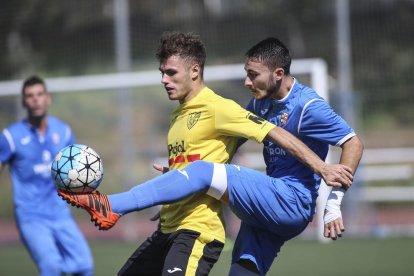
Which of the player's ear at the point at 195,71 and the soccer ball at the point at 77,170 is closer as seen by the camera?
the soccer ball at the point at 77,170

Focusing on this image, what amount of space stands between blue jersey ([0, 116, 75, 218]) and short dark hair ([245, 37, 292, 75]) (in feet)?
11.4

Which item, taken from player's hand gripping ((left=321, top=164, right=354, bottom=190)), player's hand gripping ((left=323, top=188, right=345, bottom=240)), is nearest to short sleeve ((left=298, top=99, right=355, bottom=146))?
player's hand gripping ((left=321, top=164, right=354, bottom=190))

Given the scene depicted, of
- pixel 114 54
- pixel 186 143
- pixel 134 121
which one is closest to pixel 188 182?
pixel 186 143

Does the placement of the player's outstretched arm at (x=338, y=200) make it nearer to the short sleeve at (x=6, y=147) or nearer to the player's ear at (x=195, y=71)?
the player's ear at (x=195, y=71)

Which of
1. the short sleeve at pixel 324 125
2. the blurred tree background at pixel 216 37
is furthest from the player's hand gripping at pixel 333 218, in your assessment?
the blurred tree background at pixel 216 37

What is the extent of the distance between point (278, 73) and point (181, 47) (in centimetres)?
75

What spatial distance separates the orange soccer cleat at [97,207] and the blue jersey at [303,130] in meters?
1.38

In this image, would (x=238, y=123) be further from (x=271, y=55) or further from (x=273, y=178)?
(x=271, y=55)

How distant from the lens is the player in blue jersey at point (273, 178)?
542 centimetres

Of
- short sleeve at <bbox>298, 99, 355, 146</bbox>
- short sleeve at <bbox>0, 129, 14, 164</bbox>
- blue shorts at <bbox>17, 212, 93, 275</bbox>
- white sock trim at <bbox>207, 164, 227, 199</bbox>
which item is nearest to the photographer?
white sock trim at <bbox>207, 164, 227, 199</bbox>

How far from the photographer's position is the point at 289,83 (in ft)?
20.1

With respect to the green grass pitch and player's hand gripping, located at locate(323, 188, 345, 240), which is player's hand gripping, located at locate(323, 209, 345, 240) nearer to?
player's hand gripping, located at locate(323, 188, 345, 240)

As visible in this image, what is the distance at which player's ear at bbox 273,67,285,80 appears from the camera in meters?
6.04

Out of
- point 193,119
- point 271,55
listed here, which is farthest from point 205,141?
point 271,55
